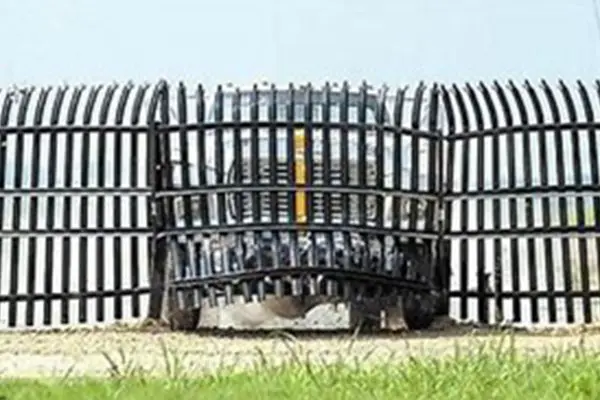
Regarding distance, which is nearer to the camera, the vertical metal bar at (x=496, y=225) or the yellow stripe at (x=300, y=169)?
the yellow stripe at (x=300, y=169)

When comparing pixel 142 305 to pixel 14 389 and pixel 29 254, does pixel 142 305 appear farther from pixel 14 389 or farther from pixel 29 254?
pixel 14 389

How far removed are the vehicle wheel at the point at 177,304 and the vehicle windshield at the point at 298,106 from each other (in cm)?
137

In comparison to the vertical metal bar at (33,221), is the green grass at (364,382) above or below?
below

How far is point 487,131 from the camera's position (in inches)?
593

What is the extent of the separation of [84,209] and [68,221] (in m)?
0.20

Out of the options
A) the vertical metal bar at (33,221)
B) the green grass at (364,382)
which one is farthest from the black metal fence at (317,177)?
the green grass at (364,382)

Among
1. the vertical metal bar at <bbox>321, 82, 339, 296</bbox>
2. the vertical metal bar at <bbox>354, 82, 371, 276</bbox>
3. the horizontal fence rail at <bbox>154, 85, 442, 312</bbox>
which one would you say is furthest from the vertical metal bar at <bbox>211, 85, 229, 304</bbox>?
the vertical metal bar at <bbox>354, 82, 371, 276</bbox>

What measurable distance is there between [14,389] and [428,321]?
750cm

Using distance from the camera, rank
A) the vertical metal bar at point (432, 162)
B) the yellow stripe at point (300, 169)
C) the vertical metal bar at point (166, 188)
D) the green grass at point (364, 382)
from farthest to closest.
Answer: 1. the vertical metal bar at point (432, 162)
2. the vertical metal bar at point (166, 188)
3. the yellow stripe at point (300, 169)
4. the green grass at point (364, 382)

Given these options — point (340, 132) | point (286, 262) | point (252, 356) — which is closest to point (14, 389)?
point (252, 356)

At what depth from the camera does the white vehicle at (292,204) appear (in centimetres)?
1413

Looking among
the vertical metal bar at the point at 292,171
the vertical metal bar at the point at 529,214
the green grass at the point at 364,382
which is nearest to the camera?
the green grass at the point at 364,382

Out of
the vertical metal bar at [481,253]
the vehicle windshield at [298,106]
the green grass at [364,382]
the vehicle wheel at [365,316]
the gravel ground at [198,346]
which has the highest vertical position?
the vehicle windshield at [298,106]

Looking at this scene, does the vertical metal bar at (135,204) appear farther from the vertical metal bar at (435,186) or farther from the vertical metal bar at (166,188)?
the vertical metal bar at (435,186)
